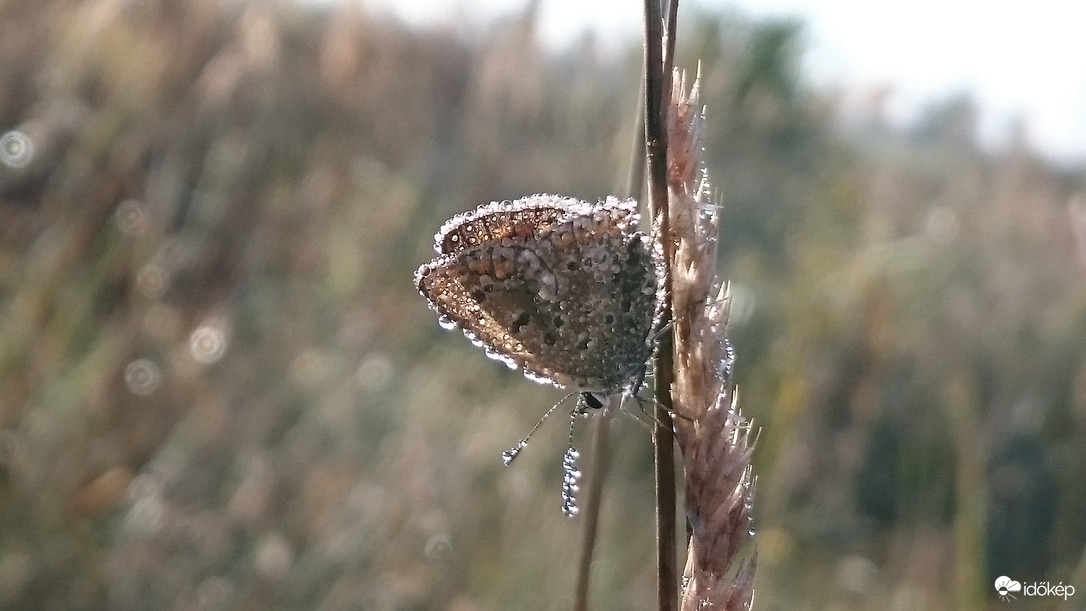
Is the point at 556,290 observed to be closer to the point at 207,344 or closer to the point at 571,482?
the point at 571,482

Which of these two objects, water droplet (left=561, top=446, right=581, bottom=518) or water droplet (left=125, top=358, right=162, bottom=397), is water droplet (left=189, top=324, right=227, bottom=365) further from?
water droplet (left=561, top=446, right=581, bottom=518)

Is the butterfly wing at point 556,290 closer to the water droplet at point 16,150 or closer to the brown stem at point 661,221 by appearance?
the brown stem at point 661,221

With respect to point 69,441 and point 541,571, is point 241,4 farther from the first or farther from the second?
point 541,571

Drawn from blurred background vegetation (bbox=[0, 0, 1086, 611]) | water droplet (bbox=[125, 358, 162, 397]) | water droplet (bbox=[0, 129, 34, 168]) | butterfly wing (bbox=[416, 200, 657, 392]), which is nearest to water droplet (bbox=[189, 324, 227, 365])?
blurred background vegetation (bbox=[0, 0, 1086, 611])

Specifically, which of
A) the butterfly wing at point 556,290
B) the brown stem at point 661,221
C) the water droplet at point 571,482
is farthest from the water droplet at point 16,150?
the brown stem at point 661,221

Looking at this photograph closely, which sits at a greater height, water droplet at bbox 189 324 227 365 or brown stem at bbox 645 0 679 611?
water droplet at bbox 189 324 227 365

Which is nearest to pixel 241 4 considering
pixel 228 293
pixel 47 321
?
pixel 228 293
